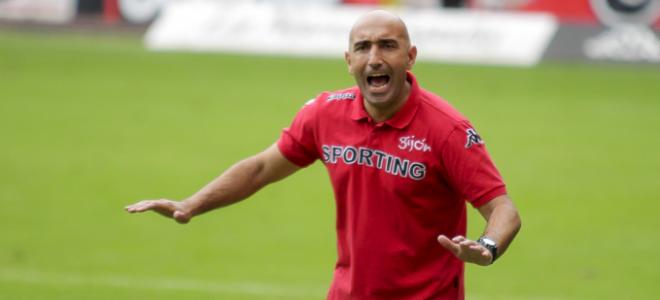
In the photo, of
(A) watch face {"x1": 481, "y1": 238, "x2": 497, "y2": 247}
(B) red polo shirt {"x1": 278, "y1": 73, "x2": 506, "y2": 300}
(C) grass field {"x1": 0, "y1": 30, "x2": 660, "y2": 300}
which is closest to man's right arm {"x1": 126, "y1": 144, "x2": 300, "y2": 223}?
(B) red polo shirt {"x1": 278, "y1": 73, "x2": 506, "y2": 300}

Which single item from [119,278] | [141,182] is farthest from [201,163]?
[119,278]

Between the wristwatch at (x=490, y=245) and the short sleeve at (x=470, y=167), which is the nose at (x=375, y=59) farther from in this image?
the wristwatch at (x=490, y=245)

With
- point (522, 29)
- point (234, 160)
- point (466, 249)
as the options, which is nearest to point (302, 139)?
point (466, 249)

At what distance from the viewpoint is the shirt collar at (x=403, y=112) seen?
6.77 metres

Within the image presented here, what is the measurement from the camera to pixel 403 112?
6.80 m

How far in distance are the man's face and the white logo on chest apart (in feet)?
0.63

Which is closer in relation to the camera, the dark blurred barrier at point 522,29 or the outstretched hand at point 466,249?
the outstretched hand at point 466,249

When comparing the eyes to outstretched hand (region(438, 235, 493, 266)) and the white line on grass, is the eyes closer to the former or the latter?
outstretched hand (region(438, 235, 493, 266))

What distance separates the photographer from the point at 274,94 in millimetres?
22125

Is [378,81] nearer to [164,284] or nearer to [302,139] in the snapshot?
[302,139]

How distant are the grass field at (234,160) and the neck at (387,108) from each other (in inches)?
191

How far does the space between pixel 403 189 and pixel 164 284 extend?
216 inches

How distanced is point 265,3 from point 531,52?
17.4 feet

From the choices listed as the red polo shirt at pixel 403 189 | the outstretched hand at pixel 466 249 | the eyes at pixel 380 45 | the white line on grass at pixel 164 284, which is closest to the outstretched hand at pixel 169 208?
the red polo shirt at pixel 403 189
